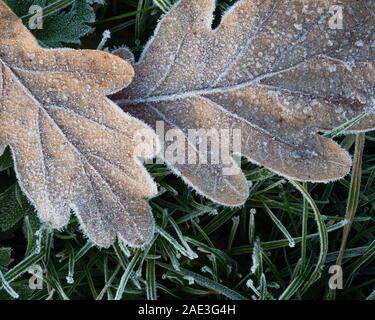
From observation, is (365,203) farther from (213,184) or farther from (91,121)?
(91,121)

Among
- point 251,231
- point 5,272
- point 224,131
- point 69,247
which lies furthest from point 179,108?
point 5,272
